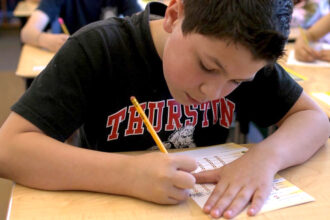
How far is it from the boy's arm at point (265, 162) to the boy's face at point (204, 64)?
0.16m

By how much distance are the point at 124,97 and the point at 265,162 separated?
15.0 inches

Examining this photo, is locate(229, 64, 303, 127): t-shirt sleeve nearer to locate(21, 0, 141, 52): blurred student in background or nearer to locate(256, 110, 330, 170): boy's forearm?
locate(256, 110, 330, 170): boy's forearm

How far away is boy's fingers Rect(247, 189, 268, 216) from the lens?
66 centimetres

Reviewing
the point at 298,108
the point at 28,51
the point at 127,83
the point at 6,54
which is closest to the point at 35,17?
the point at 28,51

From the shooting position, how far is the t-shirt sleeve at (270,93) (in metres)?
1.02

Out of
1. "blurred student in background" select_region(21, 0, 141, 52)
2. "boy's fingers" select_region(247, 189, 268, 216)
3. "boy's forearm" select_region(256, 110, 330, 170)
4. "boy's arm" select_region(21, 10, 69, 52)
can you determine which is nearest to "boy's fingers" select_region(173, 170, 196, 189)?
"boy's fingers" select_region(247, 189, 268, 216)

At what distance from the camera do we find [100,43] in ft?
2.91

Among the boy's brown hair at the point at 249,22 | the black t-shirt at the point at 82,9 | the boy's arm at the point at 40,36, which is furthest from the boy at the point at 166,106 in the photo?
the black t-shirt at the point at 82,9

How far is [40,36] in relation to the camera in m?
2.00

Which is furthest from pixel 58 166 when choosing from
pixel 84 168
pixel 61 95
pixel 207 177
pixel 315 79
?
pixel 315 79

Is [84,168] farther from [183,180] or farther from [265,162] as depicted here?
[265,162]

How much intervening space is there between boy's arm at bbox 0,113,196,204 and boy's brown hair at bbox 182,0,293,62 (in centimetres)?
23

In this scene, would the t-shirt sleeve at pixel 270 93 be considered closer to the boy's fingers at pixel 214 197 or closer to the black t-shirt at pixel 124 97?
the black t-shirt at pixel 124 97

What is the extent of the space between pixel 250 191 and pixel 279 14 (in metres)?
0.32
